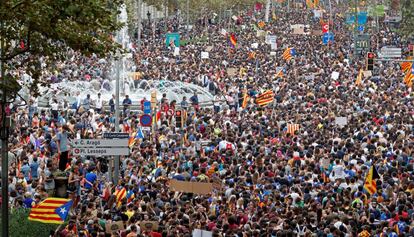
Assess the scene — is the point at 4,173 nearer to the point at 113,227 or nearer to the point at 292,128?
the point at 113,227

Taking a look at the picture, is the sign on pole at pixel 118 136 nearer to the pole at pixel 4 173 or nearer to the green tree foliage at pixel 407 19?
the pole at pixel 4 173

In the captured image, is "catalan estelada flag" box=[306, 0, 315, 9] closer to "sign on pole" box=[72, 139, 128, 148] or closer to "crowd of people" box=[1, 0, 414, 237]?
"crowd of people" box=[1, 0, 414, 237]

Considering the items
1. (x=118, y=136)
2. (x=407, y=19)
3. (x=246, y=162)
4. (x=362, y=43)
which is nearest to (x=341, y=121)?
(x=246, y=162)

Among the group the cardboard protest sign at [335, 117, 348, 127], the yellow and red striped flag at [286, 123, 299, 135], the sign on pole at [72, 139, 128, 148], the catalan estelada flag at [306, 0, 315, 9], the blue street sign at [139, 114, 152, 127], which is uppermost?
the catalan estelada flag at [306, 0, 315, 9]

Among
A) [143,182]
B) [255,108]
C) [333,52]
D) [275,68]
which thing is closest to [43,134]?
[143,182]

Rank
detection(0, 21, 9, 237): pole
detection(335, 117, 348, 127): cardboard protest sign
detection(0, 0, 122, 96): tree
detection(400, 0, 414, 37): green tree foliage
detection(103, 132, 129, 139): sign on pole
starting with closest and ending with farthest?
detection(0, 0, 122, 96): tree
detection(0, 21, 9, 237): pole
detection(103, 132, 129, 139): sign on pole
detection(335, 117, 348, 127): cardboard protest sign
detection(400, 0, 414, 37): green tree foliage

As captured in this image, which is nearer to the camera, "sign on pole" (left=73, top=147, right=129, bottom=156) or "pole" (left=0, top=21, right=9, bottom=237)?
"pole" (left=0, top=21, right=9, bottom=237)

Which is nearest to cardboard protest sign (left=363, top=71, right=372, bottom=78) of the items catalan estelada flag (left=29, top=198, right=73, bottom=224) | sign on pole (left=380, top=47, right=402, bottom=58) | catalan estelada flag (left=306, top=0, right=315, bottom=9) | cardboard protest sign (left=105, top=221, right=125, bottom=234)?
sign on pole (left=380, top=47, right=402, bottom=58)
